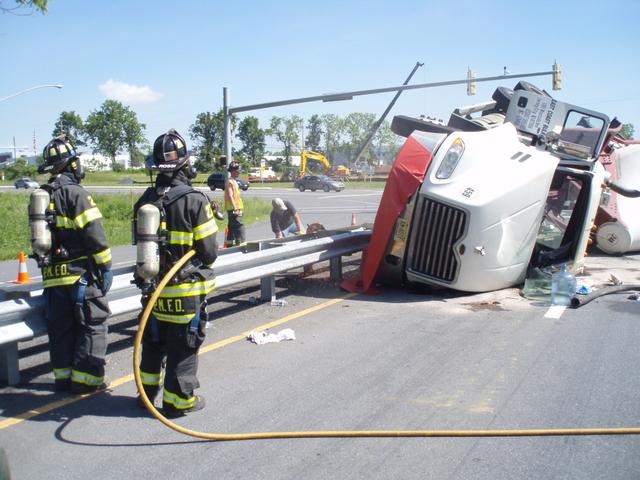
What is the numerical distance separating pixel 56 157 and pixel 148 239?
Result: 1472mm

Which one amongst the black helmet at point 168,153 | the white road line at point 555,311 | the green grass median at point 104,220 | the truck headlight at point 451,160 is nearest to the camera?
the black helmet at point 168,153

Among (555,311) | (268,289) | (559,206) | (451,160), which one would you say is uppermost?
(451,160)

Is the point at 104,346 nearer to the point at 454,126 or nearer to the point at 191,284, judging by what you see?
the point at 191,284

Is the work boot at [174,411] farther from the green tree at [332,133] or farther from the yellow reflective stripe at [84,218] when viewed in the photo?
the green tree at [332,133]

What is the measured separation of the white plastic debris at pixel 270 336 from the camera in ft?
20.4

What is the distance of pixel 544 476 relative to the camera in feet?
11.6

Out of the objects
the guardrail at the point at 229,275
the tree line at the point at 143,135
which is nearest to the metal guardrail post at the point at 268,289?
the guardrail at the point at 229,275

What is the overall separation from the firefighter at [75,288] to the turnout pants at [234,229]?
21.8 ft

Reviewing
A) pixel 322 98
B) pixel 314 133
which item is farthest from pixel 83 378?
pixel 314 133

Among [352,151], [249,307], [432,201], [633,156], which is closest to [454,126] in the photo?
[432,201]

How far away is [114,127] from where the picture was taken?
72.8m

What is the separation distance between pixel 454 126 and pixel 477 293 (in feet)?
9.16

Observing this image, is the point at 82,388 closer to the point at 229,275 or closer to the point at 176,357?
the point at 176,357

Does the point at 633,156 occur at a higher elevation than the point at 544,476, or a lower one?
higher
